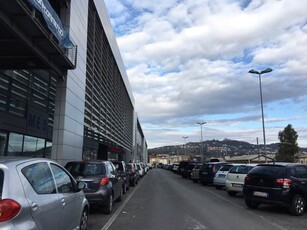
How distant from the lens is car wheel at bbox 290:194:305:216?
12.2 meters

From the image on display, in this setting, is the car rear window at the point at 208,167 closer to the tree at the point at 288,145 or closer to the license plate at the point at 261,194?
the license plate at the point at 261,194

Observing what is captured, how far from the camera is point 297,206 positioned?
12.3m

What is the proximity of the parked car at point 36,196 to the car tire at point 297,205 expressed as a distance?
7711 mm

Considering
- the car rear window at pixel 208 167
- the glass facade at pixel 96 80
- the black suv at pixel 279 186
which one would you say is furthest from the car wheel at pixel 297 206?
the glass facade at pixel 96 80

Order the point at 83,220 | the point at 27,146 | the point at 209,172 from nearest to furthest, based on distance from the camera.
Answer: the point at 83,220
the point at 27,146
the point at 209,172

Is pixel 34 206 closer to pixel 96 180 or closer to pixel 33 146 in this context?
pixel 96 180

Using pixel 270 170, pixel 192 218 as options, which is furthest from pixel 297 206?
pixel 192 218

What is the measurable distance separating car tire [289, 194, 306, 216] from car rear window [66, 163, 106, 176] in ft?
19.4

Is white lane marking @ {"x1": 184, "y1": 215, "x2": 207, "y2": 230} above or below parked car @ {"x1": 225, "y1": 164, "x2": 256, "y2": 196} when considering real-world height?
Answer: below

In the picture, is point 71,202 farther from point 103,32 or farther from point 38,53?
point 103,32

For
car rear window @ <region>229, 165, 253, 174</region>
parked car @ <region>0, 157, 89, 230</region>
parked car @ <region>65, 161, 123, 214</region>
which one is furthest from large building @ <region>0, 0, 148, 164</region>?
car rear window @ <region>229, 165, 253, 174</region>

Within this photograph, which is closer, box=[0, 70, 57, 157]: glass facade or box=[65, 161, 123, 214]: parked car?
box=[65, 161, 123, 214]: parked car

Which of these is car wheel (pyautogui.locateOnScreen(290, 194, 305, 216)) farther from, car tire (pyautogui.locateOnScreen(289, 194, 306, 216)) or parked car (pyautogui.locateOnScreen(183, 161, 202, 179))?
parked car (pyautogui.locateOnScreen(183, 161, 202, 179))

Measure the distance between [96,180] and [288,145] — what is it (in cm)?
5819
